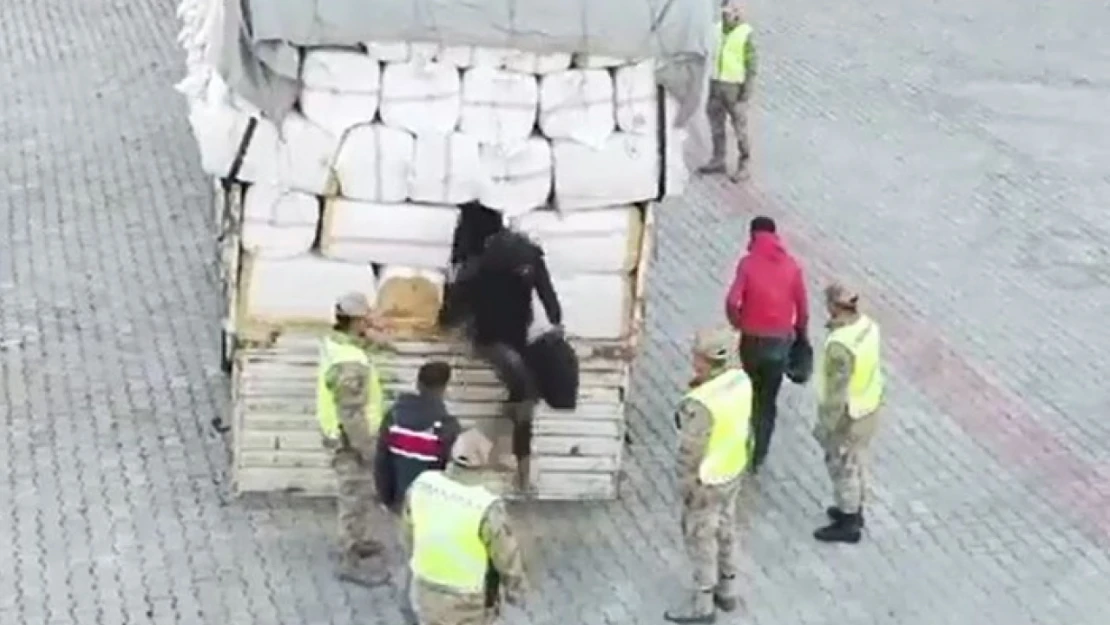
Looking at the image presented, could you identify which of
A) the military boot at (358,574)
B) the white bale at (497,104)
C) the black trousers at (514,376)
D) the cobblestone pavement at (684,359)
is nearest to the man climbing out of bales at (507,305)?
the black trousers at (514,376)

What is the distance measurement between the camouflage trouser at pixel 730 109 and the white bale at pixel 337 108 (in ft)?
23.6

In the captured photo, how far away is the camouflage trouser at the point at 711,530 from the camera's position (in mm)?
12250

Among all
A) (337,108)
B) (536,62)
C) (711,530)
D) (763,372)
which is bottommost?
(711,530)

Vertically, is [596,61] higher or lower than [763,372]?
higher

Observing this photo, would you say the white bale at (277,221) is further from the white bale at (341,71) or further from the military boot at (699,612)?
the military boot at (699,612)

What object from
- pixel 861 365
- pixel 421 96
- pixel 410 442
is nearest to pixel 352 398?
pixel 410 442

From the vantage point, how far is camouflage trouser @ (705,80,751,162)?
1994 centimetres

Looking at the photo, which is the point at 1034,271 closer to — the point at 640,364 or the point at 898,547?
the point at 640,364

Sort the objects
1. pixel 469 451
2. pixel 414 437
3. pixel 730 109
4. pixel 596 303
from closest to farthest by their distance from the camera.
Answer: pixel 469 451, pixel 414 437, pixel 596 303, pixel 730 109

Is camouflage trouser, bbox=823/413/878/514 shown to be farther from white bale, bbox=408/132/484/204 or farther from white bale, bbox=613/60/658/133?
white bale, bbox=408/132/484/204

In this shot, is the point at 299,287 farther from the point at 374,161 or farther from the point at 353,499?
the point at 353,499

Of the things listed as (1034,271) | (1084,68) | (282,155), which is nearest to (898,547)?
(282,155)

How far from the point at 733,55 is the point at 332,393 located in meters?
8.07

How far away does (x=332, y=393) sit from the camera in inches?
495
